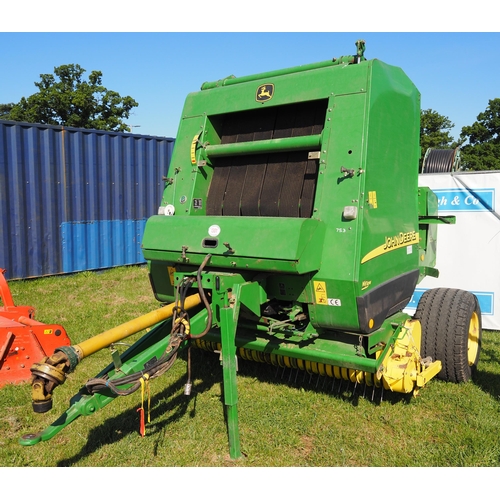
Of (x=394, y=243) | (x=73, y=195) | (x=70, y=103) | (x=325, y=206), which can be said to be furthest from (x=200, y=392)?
(x=70, y=103)

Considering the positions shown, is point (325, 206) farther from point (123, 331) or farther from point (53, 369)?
point (53, 369)

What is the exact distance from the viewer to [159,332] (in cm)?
355

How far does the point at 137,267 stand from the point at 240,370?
20.0 ft

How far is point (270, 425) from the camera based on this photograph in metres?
3.77

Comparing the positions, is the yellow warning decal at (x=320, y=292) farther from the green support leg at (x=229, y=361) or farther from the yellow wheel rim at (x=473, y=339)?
the yellow wheel rim at (x=473, y=339)

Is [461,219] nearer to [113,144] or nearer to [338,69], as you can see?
[338,69]

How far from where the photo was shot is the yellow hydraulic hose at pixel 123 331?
2.72 meters

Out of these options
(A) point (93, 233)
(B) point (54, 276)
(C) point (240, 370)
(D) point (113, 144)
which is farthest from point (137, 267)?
(C) point (240, 370)

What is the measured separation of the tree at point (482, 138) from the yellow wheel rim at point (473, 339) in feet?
80.3

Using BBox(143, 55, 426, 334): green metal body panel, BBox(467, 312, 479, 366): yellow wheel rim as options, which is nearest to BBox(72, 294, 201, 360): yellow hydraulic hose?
BBox(143, 55, 426, 334): green metal body panel

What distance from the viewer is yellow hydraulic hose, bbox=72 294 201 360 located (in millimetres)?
2723

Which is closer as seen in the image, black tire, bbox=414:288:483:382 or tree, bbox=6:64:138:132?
black tire, bbox=414:288:483:382

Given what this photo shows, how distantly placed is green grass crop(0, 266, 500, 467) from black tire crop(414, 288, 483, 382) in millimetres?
173

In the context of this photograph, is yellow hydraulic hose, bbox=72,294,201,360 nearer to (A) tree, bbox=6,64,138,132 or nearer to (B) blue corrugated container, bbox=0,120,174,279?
(B) blue corrugated container, bbox=0,120,174,279
